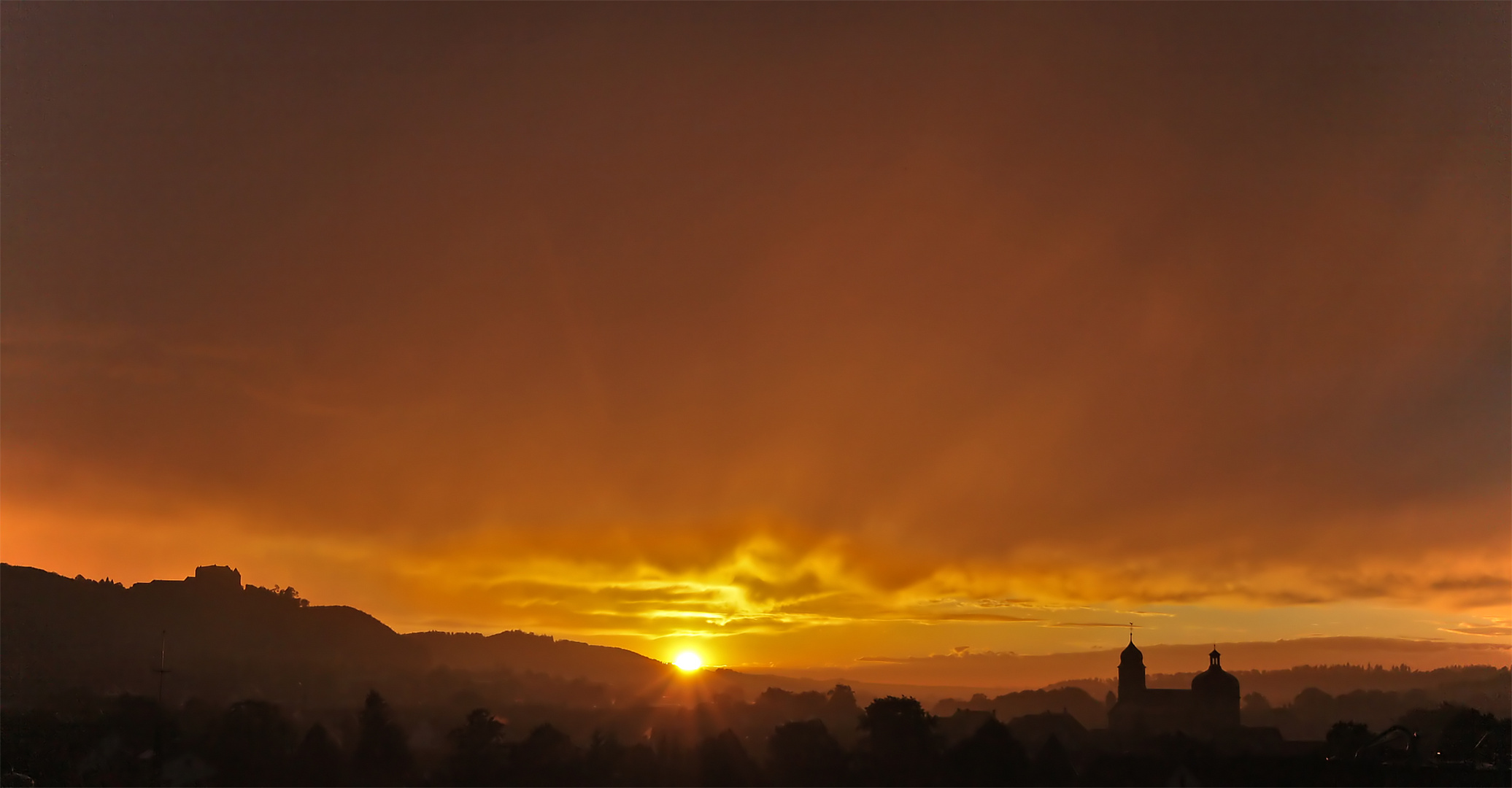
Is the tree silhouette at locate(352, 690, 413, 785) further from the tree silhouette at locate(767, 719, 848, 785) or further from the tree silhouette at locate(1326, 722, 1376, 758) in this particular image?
the tree silhouette at locate(1326, 722, 1376, 758)

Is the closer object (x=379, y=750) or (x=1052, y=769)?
(x=379, y=750)

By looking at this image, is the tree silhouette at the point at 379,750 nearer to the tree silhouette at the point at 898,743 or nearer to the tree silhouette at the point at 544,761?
the tree silhouette at the point at 544,761

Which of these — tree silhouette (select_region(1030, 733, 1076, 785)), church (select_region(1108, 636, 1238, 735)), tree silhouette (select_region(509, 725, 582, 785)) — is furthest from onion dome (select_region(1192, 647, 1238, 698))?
tree silhouette (select_region(509, 725, 582, 785))

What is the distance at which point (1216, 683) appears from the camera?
648 ft

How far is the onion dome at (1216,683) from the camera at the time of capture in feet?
644

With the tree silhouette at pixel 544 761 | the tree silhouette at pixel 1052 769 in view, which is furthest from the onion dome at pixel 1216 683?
the tree silhouette at pixel 544 761

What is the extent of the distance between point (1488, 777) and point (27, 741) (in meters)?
154

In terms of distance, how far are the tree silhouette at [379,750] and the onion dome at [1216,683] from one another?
422ft

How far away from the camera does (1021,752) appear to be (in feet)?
421

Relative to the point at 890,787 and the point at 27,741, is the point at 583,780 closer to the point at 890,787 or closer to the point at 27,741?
the point at 890,787

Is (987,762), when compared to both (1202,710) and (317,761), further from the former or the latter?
(1202,710)

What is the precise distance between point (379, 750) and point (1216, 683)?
136 meters

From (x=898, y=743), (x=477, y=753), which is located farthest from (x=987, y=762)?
(x=477, y=753)

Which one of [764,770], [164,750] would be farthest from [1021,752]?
[164,750]
